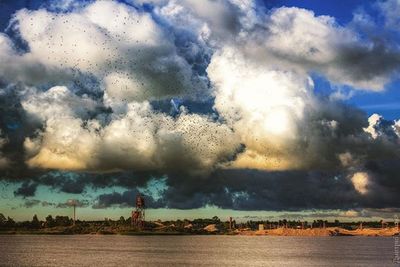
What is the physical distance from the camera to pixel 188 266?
541ft

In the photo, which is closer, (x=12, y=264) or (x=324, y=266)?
(x=12, y=264)

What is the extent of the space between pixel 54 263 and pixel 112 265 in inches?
697

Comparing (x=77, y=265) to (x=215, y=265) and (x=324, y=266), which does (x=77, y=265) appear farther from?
(x=324, y=266)

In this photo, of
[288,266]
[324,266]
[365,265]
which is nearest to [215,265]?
[288,266]

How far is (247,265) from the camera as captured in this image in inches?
6816

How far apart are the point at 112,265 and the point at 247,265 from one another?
4089 centimetres

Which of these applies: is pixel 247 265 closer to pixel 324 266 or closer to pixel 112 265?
pixel 324 266

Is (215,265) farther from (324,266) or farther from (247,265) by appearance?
(324,266)

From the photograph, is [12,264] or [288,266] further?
[288,266]

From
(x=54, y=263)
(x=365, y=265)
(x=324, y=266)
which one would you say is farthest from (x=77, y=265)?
(x=365, y=265)

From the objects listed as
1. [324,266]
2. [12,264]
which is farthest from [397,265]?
[12,264]

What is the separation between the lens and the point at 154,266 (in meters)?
165

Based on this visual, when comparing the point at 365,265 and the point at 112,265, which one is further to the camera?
the point at 365,265

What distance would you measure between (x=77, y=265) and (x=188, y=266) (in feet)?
105
